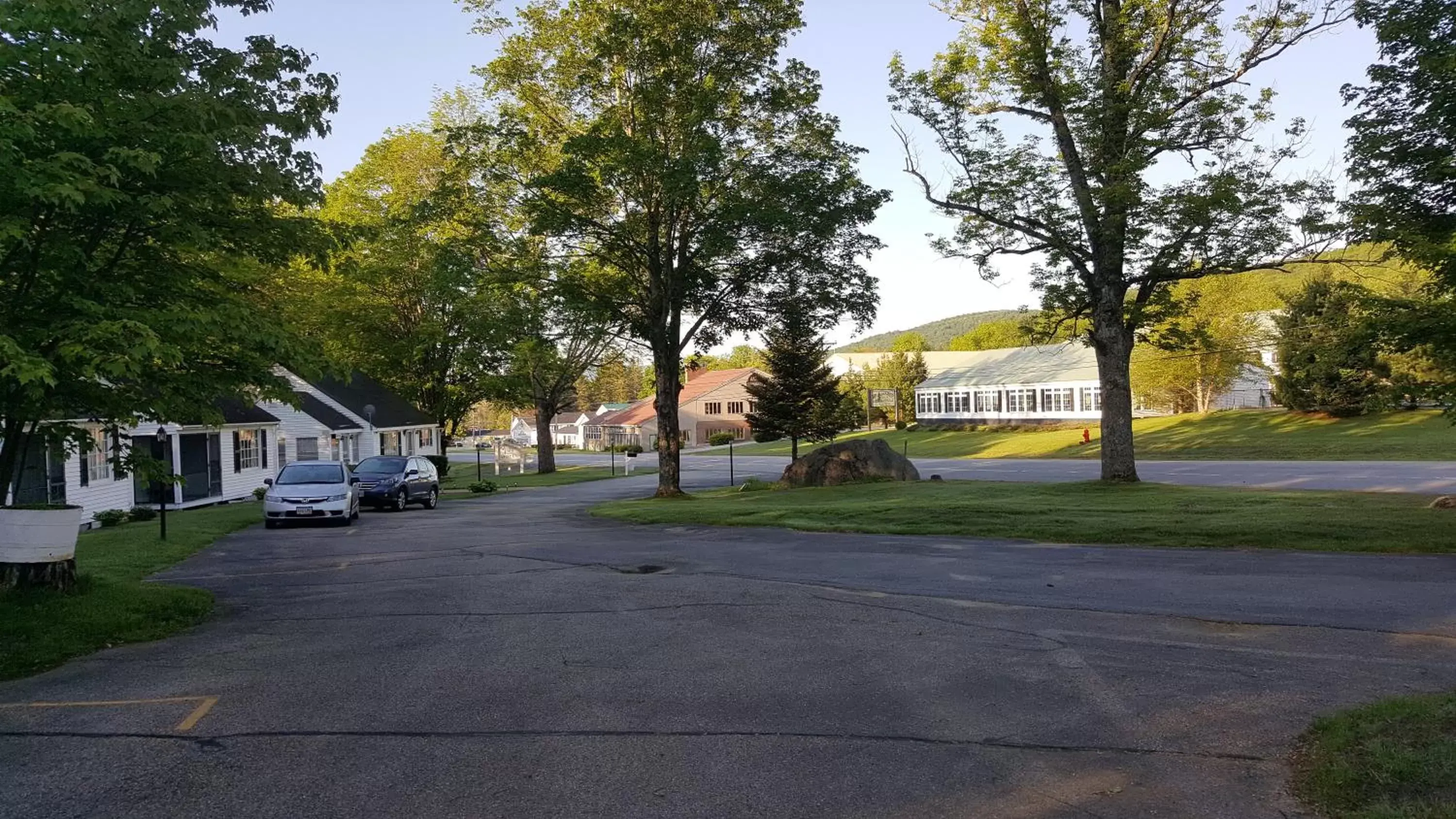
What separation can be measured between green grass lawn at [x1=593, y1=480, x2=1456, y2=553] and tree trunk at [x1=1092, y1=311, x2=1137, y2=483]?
2.54 ft

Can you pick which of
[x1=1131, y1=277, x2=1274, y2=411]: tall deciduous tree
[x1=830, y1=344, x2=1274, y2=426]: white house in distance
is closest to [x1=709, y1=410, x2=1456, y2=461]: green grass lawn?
[x1=1131, y1=277, x2=1274, y2=411]: tall deciduous tree

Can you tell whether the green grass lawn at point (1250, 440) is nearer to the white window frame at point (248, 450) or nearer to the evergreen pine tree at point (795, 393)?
the evergreen pine tree at point (795, 393)

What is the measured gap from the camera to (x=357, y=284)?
44.1 m

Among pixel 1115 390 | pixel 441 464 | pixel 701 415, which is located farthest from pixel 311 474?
pixel 701 415

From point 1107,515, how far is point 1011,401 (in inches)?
2051

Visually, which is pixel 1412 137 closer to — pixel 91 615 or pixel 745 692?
pixel 745 692

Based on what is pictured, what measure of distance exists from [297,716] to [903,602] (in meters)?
5.90

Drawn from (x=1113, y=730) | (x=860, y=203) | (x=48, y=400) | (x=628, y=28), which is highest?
(x=628, y=28)

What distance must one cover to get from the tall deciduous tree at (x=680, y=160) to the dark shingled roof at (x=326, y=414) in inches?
738

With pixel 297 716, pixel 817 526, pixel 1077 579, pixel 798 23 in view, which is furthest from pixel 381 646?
pixel 798 23

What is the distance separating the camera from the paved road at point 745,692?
4.67 m

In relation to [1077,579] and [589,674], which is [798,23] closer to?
[1077,579]

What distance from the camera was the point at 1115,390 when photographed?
22.9 meters

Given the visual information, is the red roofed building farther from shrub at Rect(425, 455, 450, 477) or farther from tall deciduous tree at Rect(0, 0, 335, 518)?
tall deciduous tree at Rect(0, 0, 335, 518)
